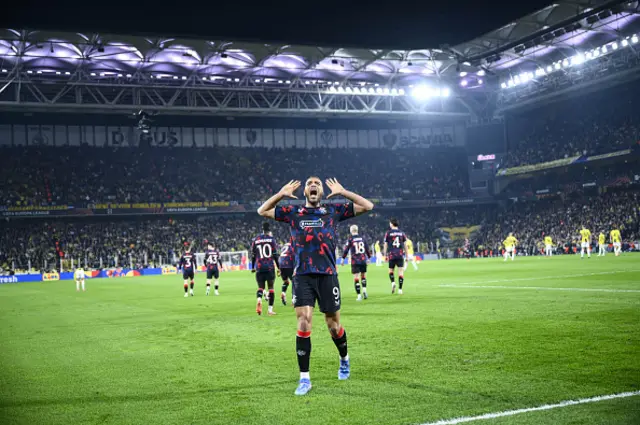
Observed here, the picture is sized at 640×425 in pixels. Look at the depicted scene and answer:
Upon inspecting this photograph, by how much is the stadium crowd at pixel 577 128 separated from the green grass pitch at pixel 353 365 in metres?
46.5

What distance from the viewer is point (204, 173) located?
70.1 m

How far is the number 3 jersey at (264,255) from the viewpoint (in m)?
17.7

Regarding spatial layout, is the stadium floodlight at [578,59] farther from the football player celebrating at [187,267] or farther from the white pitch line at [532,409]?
the white pitch line at [532,409]

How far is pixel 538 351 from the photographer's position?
939 centimetres

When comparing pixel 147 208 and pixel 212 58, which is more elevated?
pixel 212 58

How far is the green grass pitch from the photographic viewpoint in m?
6.62

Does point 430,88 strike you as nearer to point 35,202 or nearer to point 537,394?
point 35,202

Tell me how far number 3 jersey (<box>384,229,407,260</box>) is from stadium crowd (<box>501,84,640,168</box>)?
141ft

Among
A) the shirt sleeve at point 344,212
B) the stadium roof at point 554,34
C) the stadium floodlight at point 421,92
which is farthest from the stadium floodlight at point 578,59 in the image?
the shirt sleeve at point 344,212

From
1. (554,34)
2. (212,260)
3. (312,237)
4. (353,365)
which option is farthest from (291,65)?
(312,237)

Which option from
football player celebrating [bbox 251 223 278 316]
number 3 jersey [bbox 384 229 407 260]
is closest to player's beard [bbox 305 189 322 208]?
football player celebrating [bbox 251 223 278 316]

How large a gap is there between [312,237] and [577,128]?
6370 cm

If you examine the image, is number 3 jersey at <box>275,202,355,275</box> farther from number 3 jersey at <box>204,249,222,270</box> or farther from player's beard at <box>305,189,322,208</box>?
number 3 jersey at <box>204,249,222,270</box>

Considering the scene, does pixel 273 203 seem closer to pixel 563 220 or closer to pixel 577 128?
pixel 563 220
